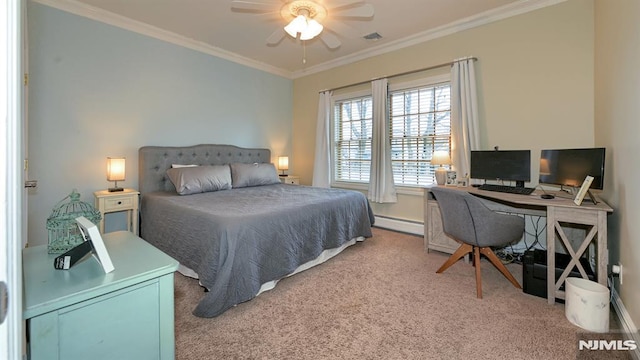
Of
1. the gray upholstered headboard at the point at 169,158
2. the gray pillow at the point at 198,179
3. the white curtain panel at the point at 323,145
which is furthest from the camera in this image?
the white curtain panel at the point at 323,145

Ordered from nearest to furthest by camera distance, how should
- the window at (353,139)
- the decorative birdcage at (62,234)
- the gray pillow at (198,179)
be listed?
the decorative birdcage at (62,234)
the gray pillow at (198,179)
the window at (353,139)

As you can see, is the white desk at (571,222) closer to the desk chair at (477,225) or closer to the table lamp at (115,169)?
the desk chair at (477,225)

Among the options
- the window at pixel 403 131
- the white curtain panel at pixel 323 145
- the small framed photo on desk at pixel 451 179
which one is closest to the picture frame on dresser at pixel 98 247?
the small framed photo on desk at pixel 451 179

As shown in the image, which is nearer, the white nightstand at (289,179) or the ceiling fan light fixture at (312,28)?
the ceiling fan light fixture at (312,28)

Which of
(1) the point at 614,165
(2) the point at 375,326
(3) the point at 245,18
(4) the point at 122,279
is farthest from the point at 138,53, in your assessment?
(1) the point at 614,165

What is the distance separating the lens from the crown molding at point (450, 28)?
9.87 ft

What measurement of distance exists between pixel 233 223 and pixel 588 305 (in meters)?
2.49

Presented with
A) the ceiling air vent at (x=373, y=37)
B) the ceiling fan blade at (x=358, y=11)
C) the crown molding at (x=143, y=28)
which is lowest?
the ceiling fan blade at (x=358, y=11)

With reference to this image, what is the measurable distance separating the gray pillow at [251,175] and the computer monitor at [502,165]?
2.75 metres

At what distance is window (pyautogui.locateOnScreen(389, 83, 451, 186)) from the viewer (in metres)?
3.71

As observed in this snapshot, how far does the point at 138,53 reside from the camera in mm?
3502

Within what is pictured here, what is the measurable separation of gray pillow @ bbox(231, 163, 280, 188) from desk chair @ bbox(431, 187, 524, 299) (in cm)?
256

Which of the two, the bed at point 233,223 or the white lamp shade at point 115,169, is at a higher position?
the white lamp shade at point 115,169

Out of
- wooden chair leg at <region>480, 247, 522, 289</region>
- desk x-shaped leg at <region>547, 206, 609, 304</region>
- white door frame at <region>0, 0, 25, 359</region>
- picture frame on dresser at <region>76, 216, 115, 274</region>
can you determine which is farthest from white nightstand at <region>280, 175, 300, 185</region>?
white door frame at <region>0, 0, 25, 359</region>
